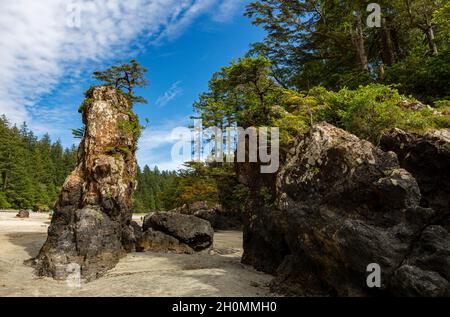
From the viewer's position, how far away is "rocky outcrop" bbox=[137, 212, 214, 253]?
70.0 feet

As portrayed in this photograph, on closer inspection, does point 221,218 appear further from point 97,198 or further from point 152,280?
point 152,280

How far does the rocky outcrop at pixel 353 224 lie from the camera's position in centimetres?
727

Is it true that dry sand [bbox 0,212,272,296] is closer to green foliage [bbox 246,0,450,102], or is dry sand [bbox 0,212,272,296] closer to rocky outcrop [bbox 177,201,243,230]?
green foliage [bbox 246,0,450,102]

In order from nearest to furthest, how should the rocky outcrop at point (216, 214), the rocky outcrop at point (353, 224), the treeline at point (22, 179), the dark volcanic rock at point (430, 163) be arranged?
the rocky outcrop at point (353, 224)
the dark volcanic rock at point (430, 163)
the rocky outcrop at point (216, 214)
the treeline at point (22, 179)

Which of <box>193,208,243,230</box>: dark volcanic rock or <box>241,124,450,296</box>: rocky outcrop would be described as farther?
<box>193,208,243,230</box>: dark volcanic rock

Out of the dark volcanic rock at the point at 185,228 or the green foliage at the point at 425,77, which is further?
the dark volcanic rock at the point at 185,228

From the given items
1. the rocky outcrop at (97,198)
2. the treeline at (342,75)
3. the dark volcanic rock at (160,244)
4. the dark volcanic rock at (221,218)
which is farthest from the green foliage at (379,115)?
the dark volcanic rock at (221,218)

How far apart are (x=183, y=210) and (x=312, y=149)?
34.1 metres

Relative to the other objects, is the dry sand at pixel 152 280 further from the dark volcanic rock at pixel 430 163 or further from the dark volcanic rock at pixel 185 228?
the dark volcanic rock at pixel 430 163

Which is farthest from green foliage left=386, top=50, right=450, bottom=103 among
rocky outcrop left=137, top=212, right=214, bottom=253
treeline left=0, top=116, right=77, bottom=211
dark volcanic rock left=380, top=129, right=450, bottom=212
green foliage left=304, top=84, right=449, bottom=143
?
treeline left=0, top=116, right=77, bottom=211

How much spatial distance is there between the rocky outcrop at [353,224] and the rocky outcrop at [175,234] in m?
11.3

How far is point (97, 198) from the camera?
17625mm
